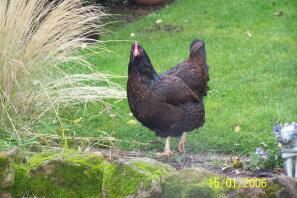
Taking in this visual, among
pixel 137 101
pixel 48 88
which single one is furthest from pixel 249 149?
pixel 48 88

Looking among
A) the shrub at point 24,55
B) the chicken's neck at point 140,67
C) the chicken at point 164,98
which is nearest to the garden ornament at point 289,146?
the chicken at point 164,98

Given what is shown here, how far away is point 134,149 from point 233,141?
0.92m

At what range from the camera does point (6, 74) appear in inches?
255

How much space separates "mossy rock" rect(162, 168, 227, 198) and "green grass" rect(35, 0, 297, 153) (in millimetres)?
2295

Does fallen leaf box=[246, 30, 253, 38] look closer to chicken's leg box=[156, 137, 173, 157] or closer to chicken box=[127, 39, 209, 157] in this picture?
chicken box=[127, 39, 209, 157]

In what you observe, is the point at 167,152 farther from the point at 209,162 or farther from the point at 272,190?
the point at 272,190

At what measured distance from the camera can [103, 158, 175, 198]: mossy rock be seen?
13.5 feet

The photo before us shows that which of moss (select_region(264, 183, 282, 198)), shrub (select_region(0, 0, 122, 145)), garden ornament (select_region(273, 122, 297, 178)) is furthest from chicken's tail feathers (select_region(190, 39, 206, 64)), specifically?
moss (select_region(264, 183, 282, 198))

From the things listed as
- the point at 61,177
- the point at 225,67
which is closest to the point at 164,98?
the point at 61,177

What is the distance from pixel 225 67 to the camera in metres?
9.23

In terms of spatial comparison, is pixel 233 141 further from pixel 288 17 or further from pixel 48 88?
pixel 288 17

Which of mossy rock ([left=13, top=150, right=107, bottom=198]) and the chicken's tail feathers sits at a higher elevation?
the chicken's tail feathers

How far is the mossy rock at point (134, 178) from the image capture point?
4121mm
